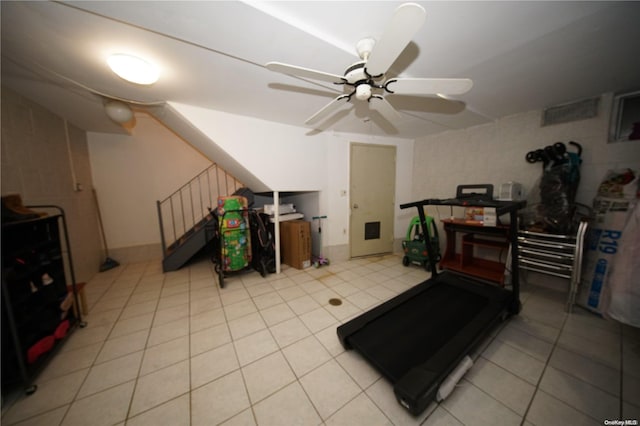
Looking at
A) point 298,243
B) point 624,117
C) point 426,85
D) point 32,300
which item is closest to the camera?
point 426,85

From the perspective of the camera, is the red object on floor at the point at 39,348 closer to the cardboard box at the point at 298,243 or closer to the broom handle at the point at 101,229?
the cardboard box at the point at 298,243

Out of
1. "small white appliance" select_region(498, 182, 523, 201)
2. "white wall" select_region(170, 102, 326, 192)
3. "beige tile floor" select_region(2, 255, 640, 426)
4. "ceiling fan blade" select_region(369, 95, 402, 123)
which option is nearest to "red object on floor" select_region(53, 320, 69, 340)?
"beige tile floor" select_region(2, 255, 640, 426)

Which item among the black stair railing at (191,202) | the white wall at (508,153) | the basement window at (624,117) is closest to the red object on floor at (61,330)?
the black stair railing at (191,202)

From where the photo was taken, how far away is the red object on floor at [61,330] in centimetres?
168

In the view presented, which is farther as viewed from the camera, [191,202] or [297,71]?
[191,202]

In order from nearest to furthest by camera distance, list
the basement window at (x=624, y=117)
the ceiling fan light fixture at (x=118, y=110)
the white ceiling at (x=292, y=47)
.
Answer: the white ceiling at (x=292, y=47)
the basement window at (x=624, y=117)
the ceiling fan light fixture at (x=118, y=110)

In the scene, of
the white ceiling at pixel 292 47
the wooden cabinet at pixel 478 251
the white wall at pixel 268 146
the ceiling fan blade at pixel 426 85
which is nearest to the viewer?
the white ceiling at pixel 292 47

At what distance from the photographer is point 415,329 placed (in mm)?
1805

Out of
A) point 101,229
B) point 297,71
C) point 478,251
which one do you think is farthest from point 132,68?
point 478,251

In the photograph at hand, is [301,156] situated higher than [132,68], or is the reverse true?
[132,68]

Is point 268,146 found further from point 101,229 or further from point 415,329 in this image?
point 101,229

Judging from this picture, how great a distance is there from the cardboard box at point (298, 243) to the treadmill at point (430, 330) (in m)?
1.76

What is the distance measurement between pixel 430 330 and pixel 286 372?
1292 millimetres

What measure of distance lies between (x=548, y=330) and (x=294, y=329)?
2.49m
